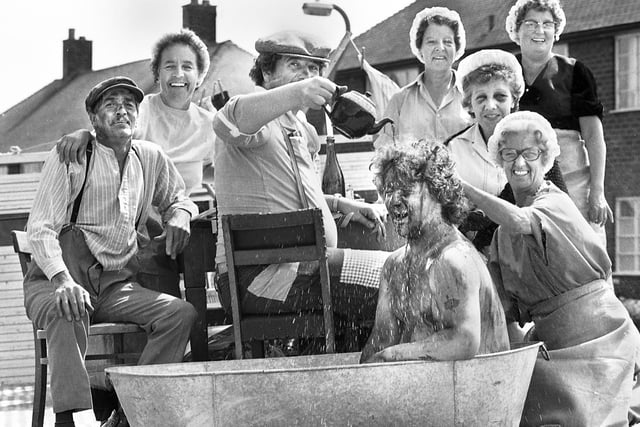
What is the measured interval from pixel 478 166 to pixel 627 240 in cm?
2010

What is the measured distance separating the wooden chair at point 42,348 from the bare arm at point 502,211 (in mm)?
1780

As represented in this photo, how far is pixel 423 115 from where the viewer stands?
6258mm

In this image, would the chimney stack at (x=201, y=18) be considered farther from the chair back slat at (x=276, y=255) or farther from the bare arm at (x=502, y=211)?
the bare arm at (x=502, y=211)

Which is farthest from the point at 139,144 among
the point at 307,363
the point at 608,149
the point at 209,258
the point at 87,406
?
the point at 608,149

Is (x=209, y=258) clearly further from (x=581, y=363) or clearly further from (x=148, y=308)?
(x=581, y=363)

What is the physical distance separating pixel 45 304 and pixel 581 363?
7.76 ft

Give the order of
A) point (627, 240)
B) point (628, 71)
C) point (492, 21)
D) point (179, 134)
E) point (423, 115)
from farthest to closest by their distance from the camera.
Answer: point (492, 21) < point (627, 240) < point (628, 71) < point (179, 134) < point (423, 115)

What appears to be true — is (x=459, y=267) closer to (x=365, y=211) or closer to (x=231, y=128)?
(x=231, y=128)

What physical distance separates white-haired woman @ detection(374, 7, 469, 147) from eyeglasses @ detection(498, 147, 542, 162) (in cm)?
132

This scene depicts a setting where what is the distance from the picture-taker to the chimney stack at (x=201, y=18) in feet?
113

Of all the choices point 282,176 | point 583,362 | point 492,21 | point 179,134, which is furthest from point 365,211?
point 492,21

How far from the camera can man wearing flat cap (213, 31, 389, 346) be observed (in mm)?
4809

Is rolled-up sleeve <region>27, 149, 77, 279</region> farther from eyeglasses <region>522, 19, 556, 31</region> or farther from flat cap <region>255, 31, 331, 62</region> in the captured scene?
eyeglasses <region>522, 19, 556, 31</region>

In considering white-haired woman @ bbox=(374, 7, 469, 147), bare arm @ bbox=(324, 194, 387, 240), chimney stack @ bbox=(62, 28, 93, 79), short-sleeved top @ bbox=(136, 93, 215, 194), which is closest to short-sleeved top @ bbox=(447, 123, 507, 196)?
bare arm @ bbox=(324, 194, 387, 240)
